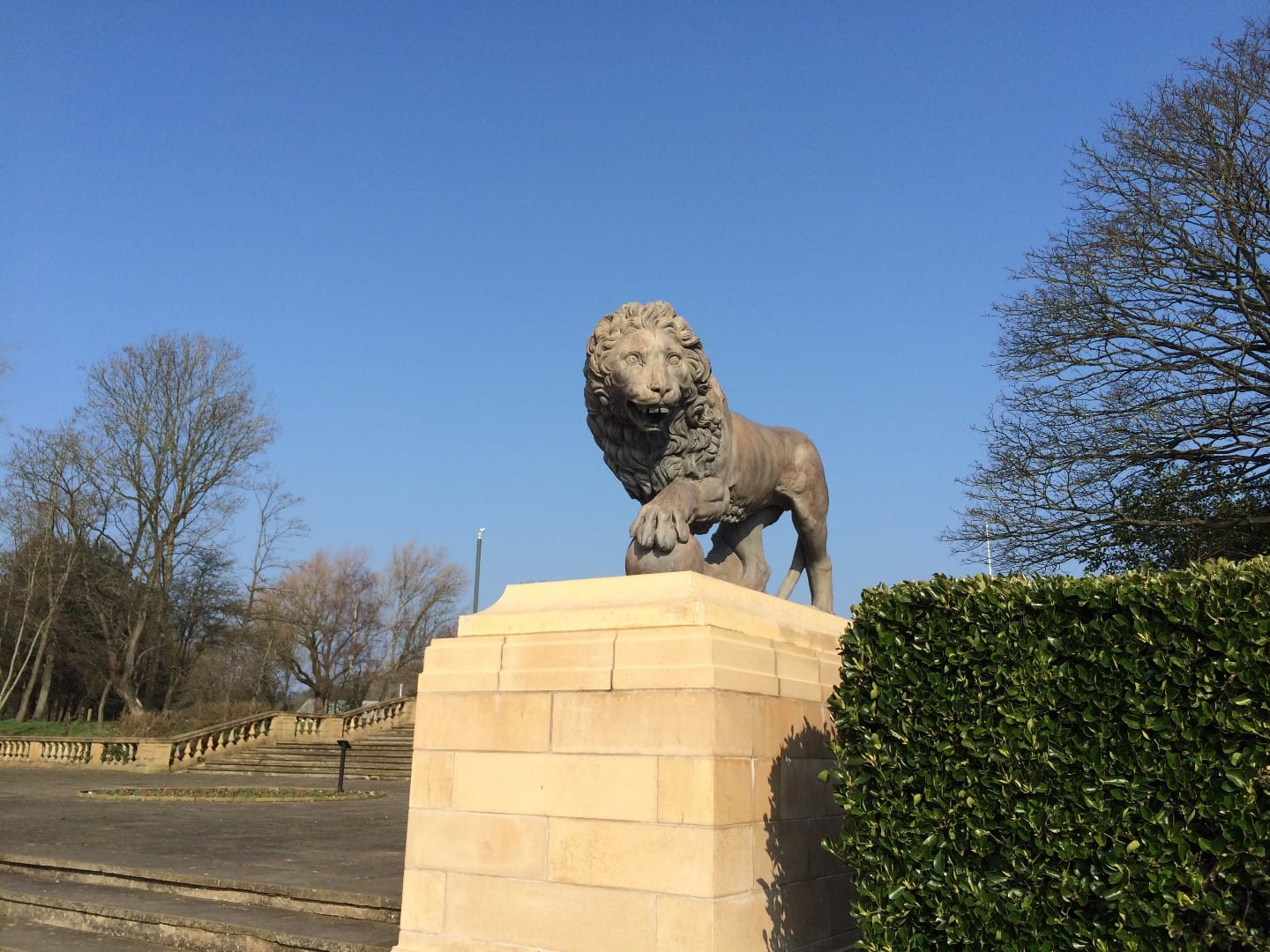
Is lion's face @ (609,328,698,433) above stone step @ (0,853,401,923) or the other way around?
above

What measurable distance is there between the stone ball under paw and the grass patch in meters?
12.8

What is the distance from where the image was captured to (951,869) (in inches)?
146

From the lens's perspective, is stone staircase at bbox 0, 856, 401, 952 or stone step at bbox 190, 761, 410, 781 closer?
stone staircase at bbox 0, 856, 401, 952

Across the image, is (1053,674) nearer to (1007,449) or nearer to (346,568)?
(1007,449)

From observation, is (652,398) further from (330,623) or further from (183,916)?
(330,623)

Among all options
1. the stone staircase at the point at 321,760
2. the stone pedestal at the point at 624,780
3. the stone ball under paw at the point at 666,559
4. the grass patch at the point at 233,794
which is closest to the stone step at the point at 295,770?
the stone staircase at the point at 321,760

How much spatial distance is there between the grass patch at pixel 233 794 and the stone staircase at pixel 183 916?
8.74m

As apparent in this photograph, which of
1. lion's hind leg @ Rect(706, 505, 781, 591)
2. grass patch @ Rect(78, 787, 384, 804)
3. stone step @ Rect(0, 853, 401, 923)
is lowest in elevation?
grass patch @ Rect(78, 787, 384, 804)

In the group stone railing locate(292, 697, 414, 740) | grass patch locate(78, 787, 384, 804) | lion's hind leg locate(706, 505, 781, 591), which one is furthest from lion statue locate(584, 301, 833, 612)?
stone railing locate(292, 697, 414, 740)

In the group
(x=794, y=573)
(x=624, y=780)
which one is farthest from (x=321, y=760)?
(x=624, y=780)

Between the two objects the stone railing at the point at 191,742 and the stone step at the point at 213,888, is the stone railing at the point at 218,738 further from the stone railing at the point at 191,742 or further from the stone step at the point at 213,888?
the stone step at the point at 213,888

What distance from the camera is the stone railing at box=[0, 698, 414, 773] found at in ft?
76.5

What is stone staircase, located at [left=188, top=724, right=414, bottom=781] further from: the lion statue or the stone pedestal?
the lion statue

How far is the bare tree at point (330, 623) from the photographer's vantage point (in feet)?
156
